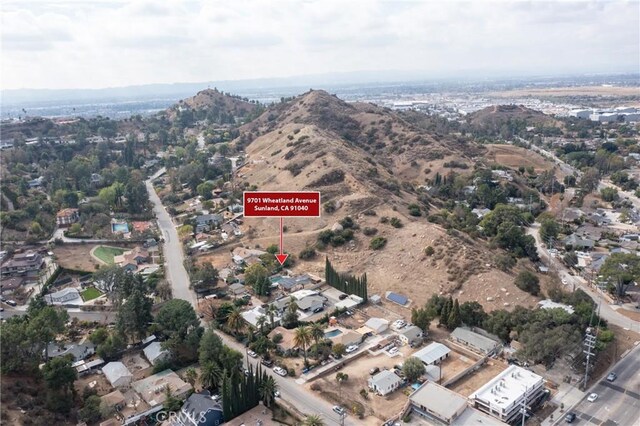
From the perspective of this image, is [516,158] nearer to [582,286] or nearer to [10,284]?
[582,286]

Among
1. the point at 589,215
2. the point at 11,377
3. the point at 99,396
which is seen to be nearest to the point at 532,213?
the point at 589,215

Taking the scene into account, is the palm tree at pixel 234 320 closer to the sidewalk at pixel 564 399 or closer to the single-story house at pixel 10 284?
the sidewalk at pixel 564 399

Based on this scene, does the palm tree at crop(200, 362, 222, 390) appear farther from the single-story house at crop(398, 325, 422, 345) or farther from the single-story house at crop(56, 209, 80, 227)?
the single-story house at crop(56, 209, 80, 227)

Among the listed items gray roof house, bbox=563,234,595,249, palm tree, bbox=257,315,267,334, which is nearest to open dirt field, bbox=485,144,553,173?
gray roof house, bbox=563,234,595,249

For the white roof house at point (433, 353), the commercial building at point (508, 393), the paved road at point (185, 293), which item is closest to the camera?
the commercial building at point (508, 393)

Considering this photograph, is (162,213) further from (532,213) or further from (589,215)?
(589,215)

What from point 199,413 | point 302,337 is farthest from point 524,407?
point 199,413

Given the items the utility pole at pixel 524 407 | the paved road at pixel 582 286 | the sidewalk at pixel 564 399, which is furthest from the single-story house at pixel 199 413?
the paved road at pixel 582 286
